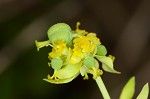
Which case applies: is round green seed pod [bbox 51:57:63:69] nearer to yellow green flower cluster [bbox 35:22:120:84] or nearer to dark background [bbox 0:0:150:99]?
yellow green flower cluster [bbox 35:22:120:84]

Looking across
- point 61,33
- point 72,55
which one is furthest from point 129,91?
point 61,33

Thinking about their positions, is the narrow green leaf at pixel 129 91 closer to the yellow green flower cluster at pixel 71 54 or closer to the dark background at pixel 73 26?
the yellow green flower cluster at pixel 71 54

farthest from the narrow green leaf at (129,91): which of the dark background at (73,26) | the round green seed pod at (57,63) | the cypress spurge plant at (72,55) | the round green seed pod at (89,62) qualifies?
the dark background at (73,26)

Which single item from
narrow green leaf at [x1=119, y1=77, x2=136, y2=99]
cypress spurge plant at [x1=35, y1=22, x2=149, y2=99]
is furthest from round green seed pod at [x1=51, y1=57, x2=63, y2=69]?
narrow green leaf at [x1=119, y1=77, x2=136, y2=99]

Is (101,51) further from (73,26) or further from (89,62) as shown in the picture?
(73,26)

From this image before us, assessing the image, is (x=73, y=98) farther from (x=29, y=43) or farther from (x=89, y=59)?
(x=89, y=59)

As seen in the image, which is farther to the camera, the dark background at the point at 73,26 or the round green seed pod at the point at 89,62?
the dark background at the point at 73,26

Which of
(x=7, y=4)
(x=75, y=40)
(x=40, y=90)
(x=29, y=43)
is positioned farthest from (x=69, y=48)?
(x=7, y=4)

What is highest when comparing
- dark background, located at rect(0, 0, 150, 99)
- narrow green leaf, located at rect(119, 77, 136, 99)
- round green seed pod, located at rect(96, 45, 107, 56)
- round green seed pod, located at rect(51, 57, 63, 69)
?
round green seed pod, located at rect(96, 45, 107, 56)
